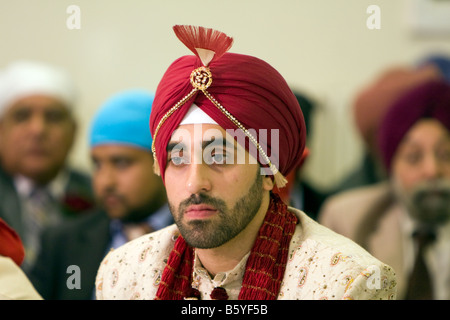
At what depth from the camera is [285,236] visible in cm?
186

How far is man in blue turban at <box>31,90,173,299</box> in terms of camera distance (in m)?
3.12

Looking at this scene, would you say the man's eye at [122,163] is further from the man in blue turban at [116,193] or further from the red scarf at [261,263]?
the red scarf at [261,263]

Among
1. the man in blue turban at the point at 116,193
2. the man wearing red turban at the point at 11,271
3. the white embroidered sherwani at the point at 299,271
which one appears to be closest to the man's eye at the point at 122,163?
the man in blue turban at the point at 116,193

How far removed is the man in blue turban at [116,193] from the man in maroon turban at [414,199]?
33.2 inches

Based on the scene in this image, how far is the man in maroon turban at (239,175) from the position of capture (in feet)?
5.65

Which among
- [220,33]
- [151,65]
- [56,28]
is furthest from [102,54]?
[220,33]

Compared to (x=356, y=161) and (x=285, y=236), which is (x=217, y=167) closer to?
(x=285, y=236)

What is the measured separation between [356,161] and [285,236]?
3.43 m

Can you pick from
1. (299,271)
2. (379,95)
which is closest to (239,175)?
(299,271)

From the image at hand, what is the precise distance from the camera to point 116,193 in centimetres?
342

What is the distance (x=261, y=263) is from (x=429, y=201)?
221cm

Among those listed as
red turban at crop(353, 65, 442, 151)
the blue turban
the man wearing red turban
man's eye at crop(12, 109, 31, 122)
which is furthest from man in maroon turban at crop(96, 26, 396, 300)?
man's eye at crop(12, 109, 31, 122)

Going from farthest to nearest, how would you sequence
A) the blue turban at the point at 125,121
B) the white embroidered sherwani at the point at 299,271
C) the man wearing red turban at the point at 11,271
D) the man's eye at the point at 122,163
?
the man's eye at the point at 122,163, the blue turban at the point at 125,121, the man wearing red turban at the point at 11,271, the white embroidered sherwani at the point at 299,271

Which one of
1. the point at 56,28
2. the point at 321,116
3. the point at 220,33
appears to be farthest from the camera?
the point at 321,116
